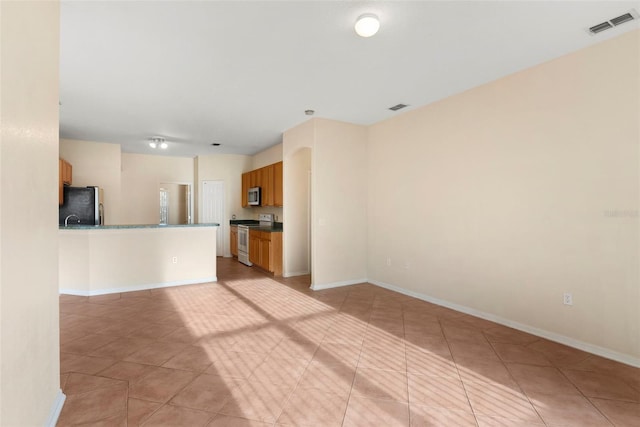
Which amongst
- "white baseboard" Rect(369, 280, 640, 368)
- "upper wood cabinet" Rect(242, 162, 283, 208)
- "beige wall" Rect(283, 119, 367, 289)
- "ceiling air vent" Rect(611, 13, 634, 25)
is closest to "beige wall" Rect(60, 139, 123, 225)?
"upper wood cabinet" Rect(242, 162, 283, 208)

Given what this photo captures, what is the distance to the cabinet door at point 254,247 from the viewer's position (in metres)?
6.40

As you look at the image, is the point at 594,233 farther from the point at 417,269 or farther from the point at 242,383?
the point at 242,383

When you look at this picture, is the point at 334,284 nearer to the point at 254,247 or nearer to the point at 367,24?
the point at 254,247

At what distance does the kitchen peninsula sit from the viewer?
179 inches

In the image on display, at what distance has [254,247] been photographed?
6594mm

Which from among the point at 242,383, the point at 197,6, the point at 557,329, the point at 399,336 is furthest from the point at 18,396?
the point at 557,329

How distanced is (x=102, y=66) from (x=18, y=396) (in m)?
2.94

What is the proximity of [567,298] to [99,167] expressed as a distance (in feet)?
26.0

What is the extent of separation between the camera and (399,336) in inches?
121

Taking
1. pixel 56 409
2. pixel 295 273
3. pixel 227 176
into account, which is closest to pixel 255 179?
pixel 227 176

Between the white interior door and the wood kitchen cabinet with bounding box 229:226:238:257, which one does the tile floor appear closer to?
the wood kitchen cabinet with bounding box 229:226:238:257

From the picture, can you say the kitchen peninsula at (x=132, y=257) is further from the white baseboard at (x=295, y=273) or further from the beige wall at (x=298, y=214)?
the beige wall at (x=298, y=214)

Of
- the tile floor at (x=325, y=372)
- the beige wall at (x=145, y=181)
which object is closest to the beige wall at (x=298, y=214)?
the tile floor at (x=325, y=372)

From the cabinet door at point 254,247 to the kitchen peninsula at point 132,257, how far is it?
112 cm
